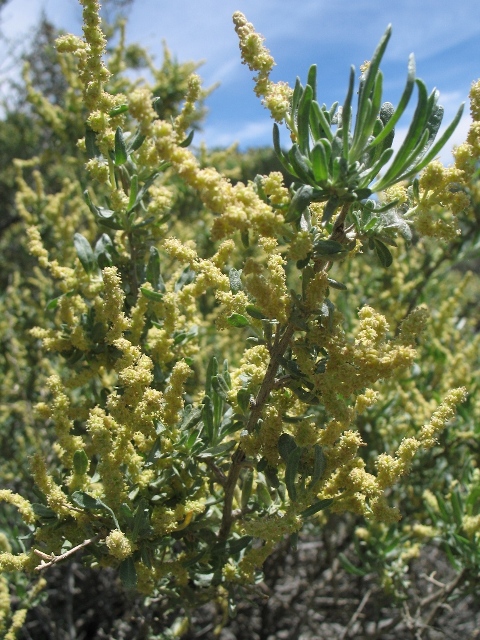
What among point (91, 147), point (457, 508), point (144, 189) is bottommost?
point (457, 508)

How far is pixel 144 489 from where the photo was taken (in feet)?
4.58

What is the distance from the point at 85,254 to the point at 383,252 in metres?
0.93

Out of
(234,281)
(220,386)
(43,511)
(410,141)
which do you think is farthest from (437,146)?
(43,511)

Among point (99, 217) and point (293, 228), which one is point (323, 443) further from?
point (99, 217)

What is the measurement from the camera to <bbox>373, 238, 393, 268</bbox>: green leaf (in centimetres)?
121

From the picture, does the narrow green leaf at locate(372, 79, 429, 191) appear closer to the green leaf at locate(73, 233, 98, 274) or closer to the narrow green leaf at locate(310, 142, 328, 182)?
the narrow green leaf at locate(310, 142, 328, 182)

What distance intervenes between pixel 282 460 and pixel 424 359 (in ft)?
5.82

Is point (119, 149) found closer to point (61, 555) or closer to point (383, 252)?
point (383, 252)

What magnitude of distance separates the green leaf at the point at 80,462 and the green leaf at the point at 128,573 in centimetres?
24

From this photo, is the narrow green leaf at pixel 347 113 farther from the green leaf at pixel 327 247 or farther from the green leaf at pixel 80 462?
the green leaf at pixel 80 462

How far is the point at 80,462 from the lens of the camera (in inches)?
53.6

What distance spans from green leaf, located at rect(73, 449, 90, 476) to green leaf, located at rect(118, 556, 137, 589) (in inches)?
9.4

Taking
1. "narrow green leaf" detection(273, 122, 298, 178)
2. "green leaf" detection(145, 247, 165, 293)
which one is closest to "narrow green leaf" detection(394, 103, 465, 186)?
"narrow green leaf" detection(273, 122, 298, 178)

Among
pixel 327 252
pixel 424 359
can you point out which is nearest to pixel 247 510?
pixel 327 252
